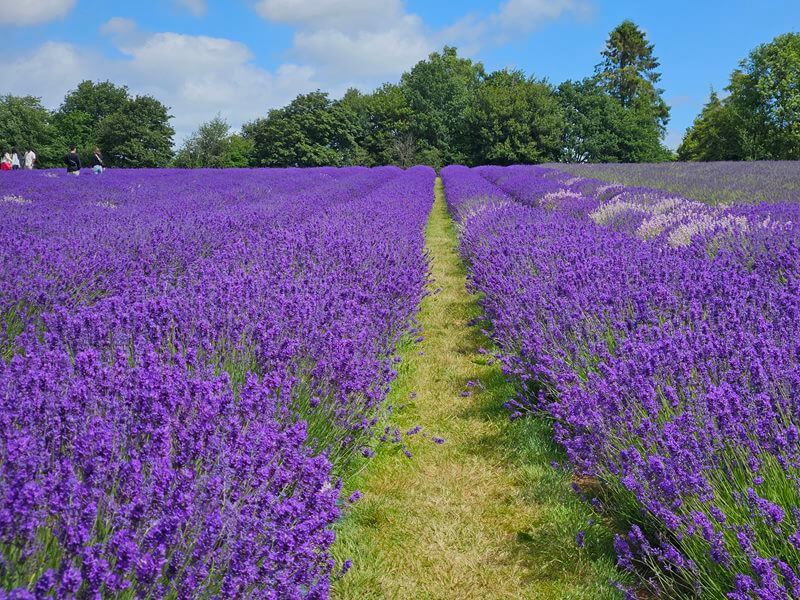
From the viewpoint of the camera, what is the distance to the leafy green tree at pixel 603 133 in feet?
128

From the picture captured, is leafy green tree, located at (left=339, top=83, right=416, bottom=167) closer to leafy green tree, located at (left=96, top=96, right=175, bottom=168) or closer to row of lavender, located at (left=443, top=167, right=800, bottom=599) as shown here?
leafy green tree, located at (left=96, top=96, right=175, bottom=168)

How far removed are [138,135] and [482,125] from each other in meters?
23.6

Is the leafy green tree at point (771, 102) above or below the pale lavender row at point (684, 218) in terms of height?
above

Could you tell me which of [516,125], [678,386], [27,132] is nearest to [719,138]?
[516,125]

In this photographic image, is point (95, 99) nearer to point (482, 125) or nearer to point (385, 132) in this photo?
point (385, 132)

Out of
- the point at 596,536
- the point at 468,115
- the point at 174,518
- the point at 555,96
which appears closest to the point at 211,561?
the point at 174,518

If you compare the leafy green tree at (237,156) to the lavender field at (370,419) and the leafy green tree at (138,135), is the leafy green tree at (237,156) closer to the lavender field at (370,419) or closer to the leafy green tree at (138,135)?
the leafy green tree at (138,135)

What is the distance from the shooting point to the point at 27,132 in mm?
47438

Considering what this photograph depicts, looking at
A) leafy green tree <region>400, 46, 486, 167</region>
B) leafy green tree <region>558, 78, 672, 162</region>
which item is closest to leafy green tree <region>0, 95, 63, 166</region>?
leafy green tree <region>400, 46, 486, 167</region>

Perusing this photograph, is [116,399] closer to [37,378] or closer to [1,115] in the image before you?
[37,378]

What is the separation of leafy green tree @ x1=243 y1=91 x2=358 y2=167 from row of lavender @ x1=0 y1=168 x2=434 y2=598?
37.7 m

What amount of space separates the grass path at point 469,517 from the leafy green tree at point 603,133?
126 ft

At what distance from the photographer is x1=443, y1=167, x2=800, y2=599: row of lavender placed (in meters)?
1.68

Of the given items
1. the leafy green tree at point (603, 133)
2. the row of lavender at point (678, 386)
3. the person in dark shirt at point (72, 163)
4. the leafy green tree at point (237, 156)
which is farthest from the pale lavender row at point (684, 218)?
the leafy green tree at point (237, 156)
